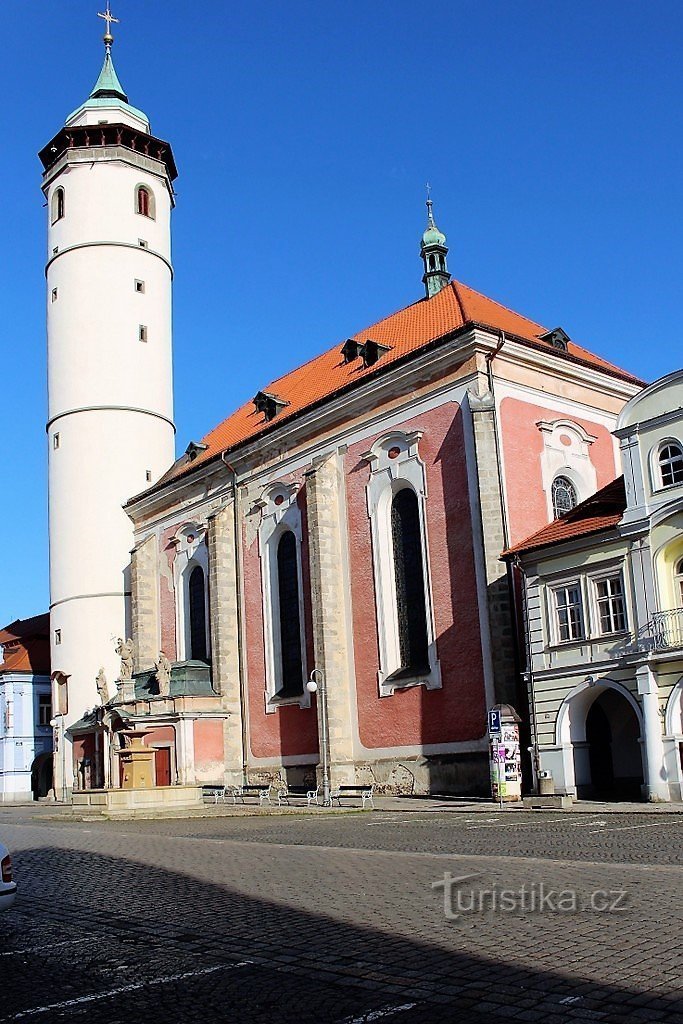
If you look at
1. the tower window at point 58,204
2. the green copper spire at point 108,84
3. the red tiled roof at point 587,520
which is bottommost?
the red tiled roof at point 587,520

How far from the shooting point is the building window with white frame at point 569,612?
2395cm

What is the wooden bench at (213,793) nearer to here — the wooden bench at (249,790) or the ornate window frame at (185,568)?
the wooden bench at (249,790)

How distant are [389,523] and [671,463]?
10.7m

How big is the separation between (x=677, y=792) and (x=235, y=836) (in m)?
9.00

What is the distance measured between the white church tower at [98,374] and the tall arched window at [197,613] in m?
4.13

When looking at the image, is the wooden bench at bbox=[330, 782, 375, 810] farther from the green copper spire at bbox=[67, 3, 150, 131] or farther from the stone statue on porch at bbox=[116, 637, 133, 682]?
the green copper spire at bbox=[67, 3, 150, 131]

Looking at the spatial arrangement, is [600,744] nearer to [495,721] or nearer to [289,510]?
[495,721]

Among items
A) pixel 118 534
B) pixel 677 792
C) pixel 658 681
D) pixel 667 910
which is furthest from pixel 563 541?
pixel 118 534

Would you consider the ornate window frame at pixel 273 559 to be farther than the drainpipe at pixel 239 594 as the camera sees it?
No

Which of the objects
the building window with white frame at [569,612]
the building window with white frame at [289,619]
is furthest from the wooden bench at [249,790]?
the building window with white frame at [569,612]

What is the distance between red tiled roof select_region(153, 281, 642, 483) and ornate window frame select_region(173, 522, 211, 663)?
2.57 meters

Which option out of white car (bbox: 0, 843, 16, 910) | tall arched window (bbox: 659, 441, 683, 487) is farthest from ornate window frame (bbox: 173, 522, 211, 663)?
white car (bbox: 0, 843, 16, 910)

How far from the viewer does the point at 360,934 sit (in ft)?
25.2

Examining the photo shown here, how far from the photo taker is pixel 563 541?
24.2m
